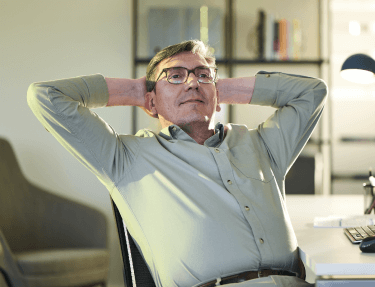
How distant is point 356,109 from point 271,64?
885mm

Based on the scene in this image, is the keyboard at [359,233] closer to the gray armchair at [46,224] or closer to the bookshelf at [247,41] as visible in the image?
the gray armchair at [46,224]

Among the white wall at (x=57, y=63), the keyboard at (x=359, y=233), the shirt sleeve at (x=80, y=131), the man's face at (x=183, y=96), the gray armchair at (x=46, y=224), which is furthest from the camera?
the white wall at (x=57, y=63)

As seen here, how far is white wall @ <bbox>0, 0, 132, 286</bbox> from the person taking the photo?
3.36 meters

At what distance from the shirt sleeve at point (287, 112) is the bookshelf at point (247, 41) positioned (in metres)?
1.75

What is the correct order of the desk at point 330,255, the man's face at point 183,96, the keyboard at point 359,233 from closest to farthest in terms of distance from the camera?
the desk at point 330,255, the keyboard at point 359,233, the man's face at point 183,96

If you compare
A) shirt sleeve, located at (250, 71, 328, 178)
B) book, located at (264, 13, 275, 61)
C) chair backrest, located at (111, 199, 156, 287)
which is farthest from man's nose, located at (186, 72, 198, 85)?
book, located at (264, 13, 275, 61)

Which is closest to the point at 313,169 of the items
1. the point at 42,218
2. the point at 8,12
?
the point at 42,218

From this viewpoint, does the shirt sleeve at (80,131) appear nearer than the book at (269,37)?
Yes

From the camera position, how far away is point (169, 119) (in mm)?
1481

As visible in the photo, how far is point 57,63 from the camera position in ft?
11.2

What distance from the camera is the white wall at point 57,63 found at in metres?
3.36

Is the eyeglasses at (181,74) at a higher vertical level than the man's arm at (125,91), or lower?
higher

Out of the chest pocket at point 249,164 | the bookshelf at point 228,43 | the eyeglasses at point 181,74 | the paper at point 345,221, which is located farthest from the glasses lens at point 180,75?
the bookshelf at point 228,43

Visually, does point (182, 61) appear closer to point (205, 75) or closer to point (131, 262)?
point (205, 75)
